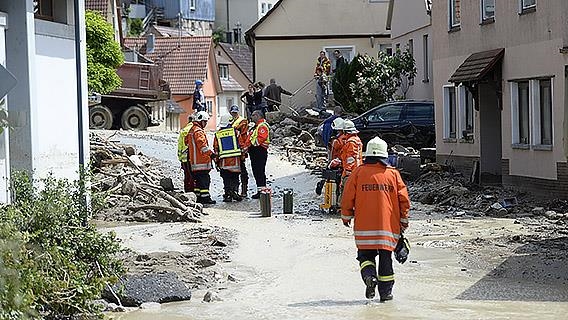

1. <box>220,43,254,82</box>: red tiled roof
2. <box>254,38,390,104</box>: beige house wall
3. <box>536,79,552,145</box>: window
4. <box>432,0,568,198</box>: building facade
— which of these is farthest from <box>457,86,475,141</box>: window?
<box>220,43,254,82</box>: red tiled roof

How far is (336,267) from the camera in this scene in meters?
13.4

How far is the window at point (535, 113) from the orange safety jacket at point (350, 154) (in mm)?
4285

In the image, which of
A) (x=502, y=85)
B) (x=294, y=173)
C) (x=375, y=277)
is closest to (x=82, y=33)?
(x=375, y=277)

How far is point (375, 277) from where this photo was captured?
10891 millimetres

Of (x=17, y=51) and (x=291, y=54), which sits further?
(x=291, y=54)

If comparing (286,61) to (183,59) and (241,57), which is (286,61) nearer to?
(183,59)

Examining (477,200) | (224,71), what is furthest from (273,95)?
(224,71)

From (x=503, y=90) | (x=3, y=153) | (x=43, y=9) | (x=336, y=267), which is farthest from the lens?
(x=503, y=90)

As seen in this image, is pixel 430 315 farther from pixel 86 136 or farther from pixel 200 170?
pixel 200 170

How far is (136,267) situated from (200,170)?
796 cm

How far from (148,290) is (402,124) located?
2000 centimetres

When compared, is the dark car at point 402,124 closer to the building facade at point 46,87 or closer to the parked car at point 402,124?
the parked car at point 402,124

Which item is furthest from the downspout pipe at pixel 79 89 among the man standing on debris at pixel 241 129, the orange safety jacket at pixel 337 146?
the man standing on debris at pixel 241 129

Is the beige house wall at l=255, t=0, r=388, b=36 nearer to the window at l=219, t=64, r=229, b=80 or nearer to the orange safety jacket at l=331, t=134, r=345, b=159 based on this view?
the window at l=219, t=64, r=229, b=80
